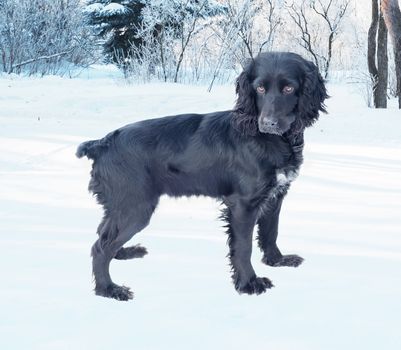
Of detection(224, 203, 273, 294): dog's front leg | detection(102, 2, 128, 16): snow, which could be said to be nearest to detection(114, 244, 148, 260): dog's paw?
detection(224, 203, 273, 294): dog's front leg

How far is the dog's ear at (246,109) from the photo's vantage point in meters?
4.41

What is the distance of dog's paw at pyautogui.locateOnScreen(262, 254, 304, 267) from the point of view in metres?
5.14

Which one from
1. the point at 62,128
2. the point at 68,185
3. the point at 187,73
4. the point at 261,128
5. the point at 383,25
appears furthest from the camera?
the point at 187,73

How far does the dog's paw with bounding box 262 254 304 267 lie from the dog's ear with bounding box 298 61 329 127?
123 cm

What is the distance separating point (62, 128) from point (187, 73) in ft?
44.6

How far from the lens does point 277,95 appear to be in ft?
14.0

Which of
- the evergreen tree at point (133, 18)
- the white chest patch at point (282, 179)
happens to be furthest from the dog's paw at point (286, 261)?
the evergreen tree at point (133, 18)

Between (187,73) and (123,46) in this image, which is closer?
(187,73)

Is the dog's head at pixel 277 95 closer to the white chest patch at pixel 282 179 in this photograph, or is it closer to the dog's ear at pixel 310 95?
the dog's ear at pixel 310 95

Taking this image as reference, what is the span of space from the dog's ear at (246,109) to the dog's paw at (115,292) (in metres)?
1.37

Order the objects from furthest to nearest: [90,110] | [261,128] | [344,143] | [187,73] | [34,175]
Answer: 1. [187,73]
2. [90,110]
3. [344,143]
4. [34,175]
5. [261,128]

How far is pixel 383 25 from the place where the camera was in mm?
19641

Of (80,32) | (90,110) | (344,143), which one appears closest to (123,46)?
(80,32)

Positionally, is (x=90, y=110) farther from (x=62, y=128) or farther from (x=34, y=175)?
(x=34, y=175)
